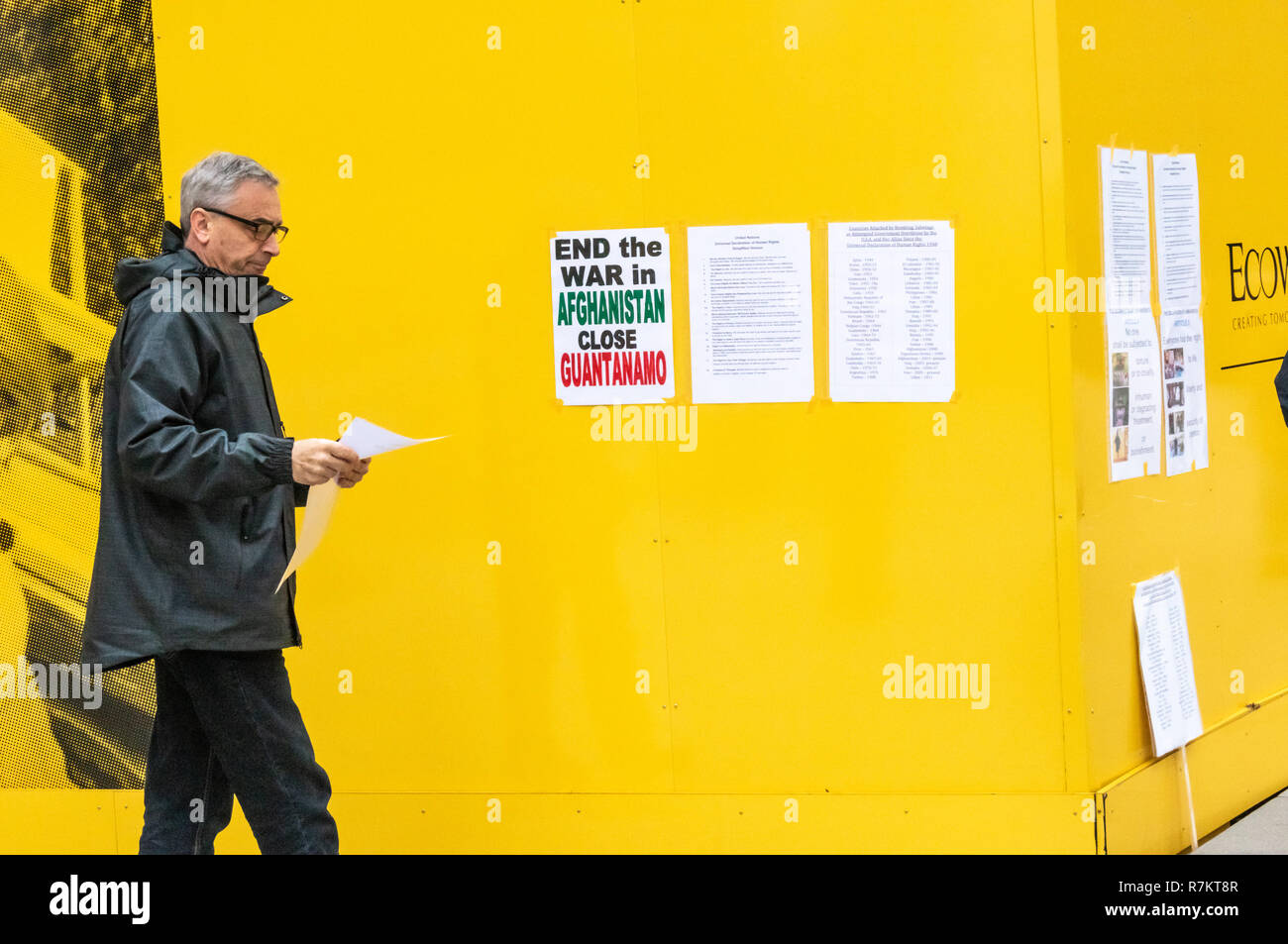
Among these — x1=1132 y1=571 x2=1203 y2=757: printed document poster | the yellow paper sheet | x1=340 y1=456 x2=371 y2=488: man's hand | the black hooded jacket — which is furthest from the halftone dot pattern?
x1=1132 y1=571 x2=1203 y2=757: printed document poster

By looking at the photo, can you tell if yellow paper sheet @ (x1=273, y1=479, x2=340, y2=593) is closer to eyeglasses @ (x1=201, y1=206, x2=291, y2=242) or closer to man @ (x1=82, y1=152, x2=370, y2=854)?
man @ (x1=82, y1=152, x2=370, y2=854)

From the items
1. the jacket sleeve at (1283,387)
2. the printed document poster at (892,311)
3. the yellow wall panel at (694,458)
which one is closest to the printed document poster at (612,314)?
the yellow wall panel at (694,458)

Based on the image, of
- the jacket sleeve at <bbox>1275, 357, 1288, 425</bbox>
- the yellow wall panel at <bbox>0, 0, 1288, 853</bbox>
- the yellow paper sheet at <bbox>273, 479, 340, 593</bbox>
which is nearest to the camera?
the yellow paper sheet at <bbox>273, 479, 340, 593</bbox>

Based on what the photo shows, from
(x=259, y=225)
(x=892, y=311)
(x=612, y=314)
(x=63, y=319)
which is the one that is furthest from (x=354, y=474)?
(x=63, y=319)

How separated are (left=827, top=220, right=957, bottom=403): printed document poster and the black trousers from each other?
1.95m

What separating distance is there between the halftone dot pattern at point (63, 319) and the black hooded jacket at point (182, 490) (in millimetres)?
1348

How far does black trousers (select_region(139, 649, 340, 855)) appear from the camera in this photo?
3.57m

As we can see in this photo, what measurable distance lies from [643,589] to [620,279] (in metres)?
1.00

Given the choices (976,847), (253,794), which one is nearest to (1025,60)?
(976,847)

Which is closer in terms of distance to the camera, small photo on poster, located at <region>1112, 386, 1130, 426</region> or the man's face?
the man's face

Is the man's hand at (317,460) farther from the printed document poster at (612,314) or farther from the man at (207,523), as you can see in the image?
the printed document poster at (612,314)

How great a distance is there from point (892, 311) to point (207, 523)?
215cm

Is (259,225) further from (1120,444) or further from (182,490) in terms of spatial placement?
(1120,444)

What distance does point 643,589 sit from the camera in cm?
457
